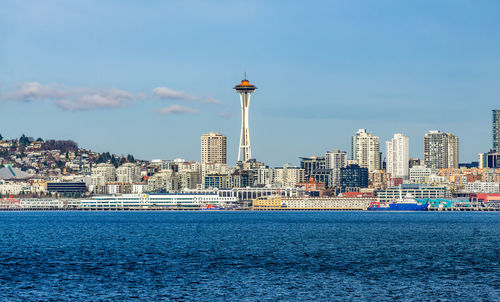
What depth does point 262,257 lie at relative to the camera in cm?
6806

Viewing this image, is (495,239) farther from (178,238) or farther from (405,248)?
(178,238)

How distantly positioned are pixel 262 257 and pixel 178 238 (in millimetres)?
27402

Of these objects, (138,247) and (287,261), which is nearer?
(287,261)

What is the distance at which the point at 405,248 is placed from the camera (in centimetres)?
7806

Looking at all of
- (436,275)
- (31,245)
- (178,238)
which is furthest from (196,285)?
(178,238)

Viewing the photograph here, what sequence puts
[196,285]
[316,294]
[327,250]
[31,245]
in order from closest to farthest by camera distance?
[316,294] → [196,285] → [327,250] → [31,245]

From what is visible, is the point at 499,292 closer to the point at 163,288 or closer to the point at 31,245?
the point at 163,288

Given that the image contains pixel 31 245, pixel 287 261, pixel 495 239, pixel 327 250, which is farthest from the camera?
pixel 495 239

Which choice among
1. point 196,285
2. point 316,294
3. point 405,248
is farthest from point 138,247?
point 316,294

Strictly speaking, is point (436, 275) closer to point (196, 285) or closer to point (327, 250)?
point (196, 285)

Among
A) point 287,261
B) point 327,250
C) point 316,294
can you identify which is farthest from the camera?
point 327,250

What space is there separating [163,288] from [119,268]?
1095 cm

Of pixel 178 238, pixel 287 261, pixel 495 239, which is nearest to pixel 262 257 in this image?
pixel 287 261

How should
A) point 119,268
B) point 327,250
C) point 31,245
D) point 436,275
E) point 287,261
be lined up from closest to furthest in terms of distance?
point 436,275, point 119,268, point 287,261, point 327,250, point 31,245
